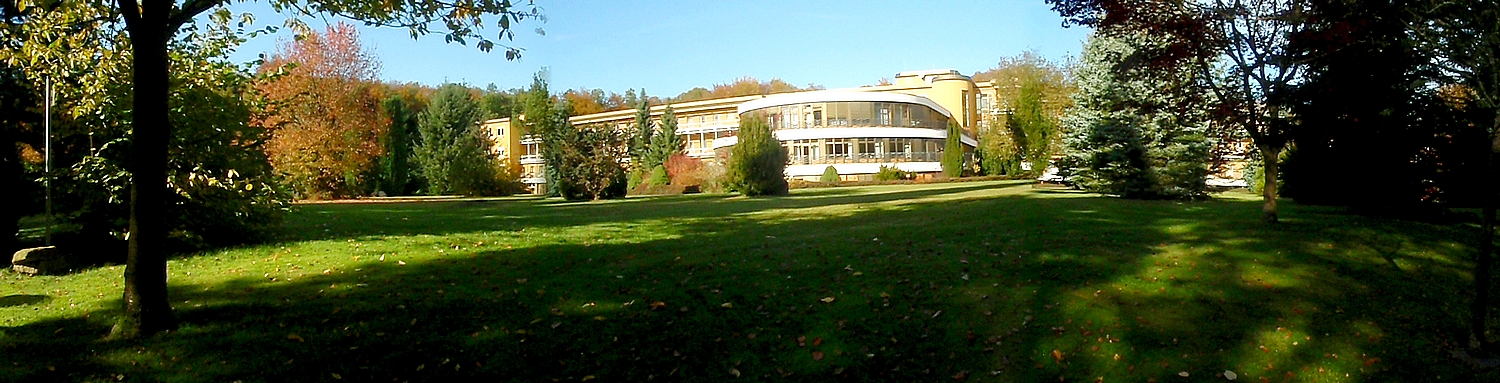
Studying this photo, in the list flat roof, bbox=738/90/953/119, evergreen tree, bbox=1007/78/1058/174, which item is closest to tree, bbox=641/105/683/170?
flat roof, bbox=738/90/953/119

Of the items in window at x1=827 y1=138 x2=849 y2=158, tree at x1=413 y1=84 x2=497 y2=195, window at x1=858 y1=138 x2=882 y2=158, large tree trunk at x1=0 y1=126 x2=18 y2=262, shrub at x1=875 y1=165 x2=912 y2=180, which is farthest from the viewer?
window at x1=858 y1=138 x2=882 y2=158

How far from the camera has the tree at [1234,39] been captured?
1275cm

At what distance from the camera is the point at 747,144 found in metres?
36.9

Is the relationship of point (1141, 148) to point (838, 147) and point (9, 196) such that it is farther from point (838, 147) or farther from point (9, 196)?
point (838, 147)

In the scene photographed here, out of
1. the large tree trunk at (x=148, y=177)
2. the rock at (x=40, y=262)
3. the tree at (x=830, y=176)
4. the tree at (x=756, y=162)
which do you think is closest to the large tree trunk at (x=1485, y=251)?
the large tree trunk at (x=148, y=177)

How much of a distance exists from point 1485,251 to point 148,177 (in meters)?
10.6

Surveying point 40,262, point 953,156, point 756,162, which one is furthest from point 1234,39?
point 953,156

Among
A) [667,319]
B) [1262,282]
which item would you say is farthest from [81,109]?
[1262,282]

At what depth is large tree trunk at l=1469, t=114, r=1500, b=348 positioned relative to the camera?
7.05 meters

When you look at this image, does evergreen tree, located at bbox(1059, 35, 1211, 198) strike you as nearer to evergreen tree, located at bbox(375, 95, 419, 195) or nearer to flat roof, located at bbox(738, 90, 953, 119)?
evergreen tree, located at bbox(375, 95, 419, 195)

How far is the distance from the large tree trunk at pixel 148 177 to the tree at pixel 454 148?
140 feet

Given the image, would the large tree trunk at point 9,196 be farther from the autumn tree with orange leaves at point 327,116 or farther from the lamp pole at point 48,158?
the autumn tree with orange leaves at point 327,116

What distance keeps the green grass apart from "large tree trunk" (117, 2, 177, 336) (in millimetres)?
334

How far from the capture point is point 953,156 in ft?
197
